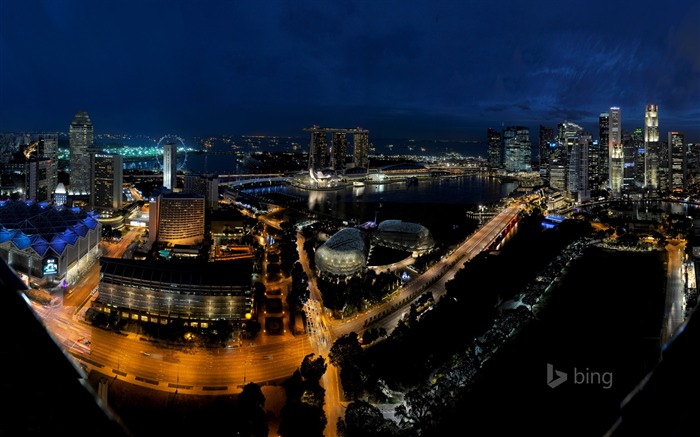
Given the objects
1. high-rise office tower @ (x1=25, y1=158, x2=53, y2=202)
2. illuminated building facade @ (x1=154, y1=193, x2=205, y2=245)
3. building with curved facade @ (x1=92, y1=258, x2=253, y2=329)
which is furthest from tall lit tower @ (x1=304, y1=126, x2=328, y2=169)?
building with curved facade @ (x1=92, y1=258, x2=253, y2=329)

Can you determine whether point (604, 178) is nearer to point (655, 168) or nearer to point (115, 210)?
point (655, 168)

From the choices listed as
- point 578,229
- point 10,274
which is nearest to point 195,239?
point 578,229

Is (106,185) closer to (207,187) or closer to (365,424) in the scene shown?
(207,187)

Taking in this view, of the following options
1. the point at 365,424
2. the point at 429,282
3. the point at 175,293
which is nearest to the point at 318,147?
the point at 429,282

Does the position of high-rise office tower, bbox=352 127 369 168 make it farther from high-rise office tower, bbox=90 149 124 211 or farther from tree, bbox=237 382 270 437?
tree, bbox=237 382 270 437

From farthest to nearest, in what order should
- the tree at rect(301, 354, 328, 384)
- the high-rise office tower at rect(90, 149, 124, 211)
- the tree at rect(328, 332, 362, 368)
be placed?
the high-rise office tower at rect(90, 149, 124, 211) → the tree at rect(328, 332, 362, 368) → the tree at rect(301, 354, 328, 384)

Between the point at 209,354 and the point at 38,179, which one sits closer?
the point at 209,354

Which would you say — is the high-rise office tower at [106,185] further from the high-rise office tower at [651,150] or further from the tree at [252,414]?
the high-rise office tower at [651,150]
